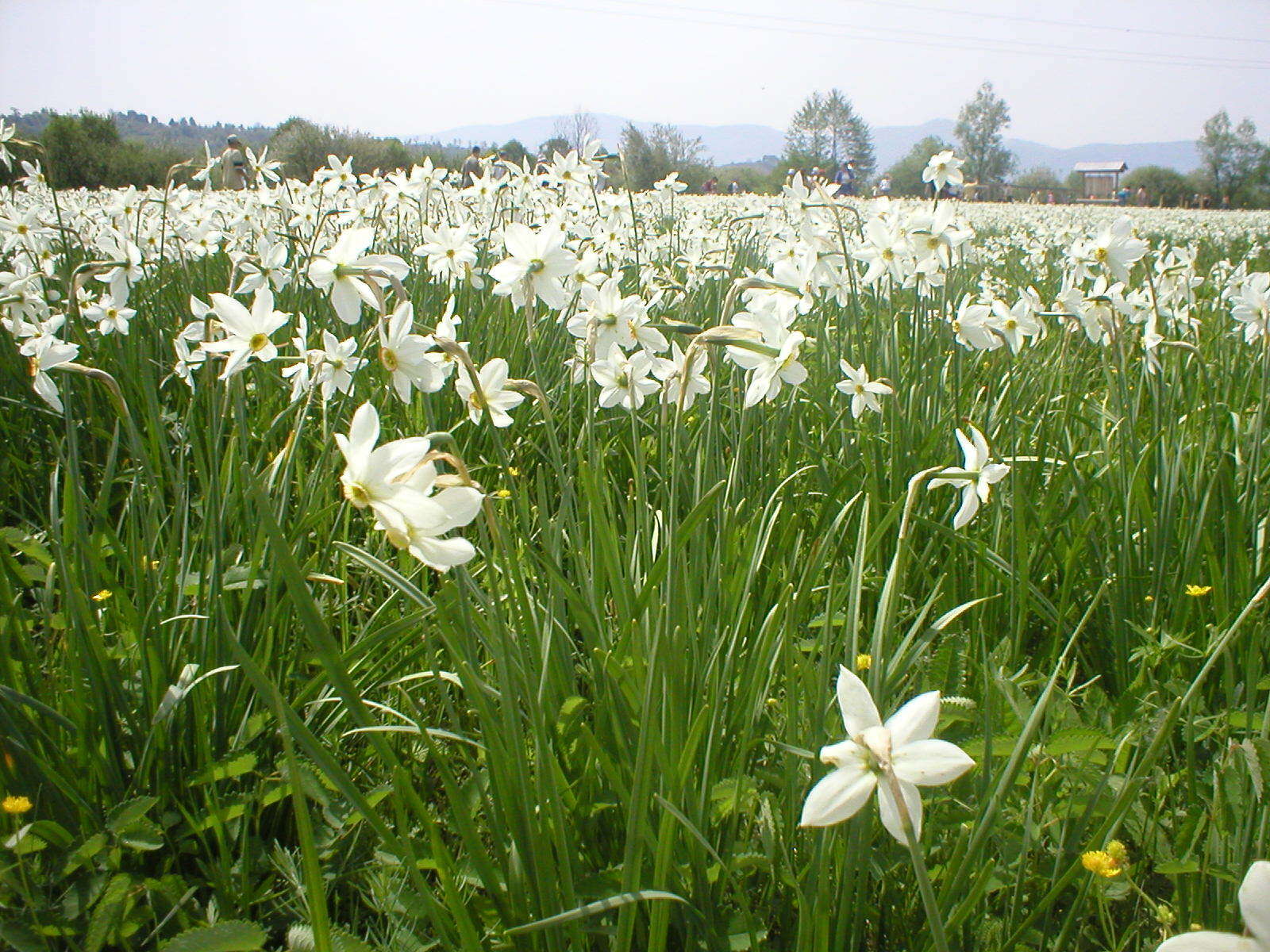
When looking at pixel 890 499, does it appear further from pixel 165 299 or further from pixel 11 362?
pixel 165 299

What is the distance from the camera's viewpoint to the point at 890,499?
2.42m

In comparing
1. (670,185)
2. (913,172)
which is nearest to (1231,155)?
(913,172)

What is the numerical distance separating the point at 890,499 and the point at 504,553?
1.48 metres

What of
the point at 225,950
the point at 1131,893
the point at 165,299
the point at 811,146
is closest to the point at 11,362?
the point at 165,299

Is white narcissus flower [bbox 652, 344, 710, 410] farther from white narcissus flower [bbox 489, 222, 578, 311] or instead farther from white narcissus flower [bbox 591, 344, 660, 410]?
white narcissus flower [bbox 489, 222, 578, 311]

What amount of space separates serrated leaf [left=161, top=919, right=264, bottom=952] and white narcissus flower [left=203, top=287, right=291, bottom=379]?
101 centimetres

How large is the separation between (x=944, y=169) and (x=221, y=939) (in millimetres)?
3608

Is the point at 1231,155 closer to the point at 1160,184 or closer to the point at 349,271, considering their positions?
the point at 1160,184

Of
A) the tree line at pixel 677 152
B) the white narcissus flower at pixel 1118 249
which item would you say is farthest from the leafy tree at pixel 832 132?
the white narcissus flower at pixel 1118 249

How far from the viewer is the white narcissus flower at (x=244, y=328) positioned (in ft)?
5.80

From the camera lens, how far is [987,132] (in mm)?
86125

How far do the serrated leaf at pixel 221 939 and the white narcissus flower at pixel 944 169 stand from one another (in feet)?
10.8

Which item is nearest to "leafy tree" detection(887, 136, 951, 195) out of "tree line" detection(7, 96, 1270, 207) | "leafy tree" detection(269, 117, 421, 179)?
"tree line" detection(7, 96, 1270, 207)

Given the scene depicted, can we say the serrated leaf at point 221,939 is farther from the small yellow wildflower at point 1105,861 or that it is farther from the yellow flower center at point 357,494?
the small yellow wildflower at point 1105,861
